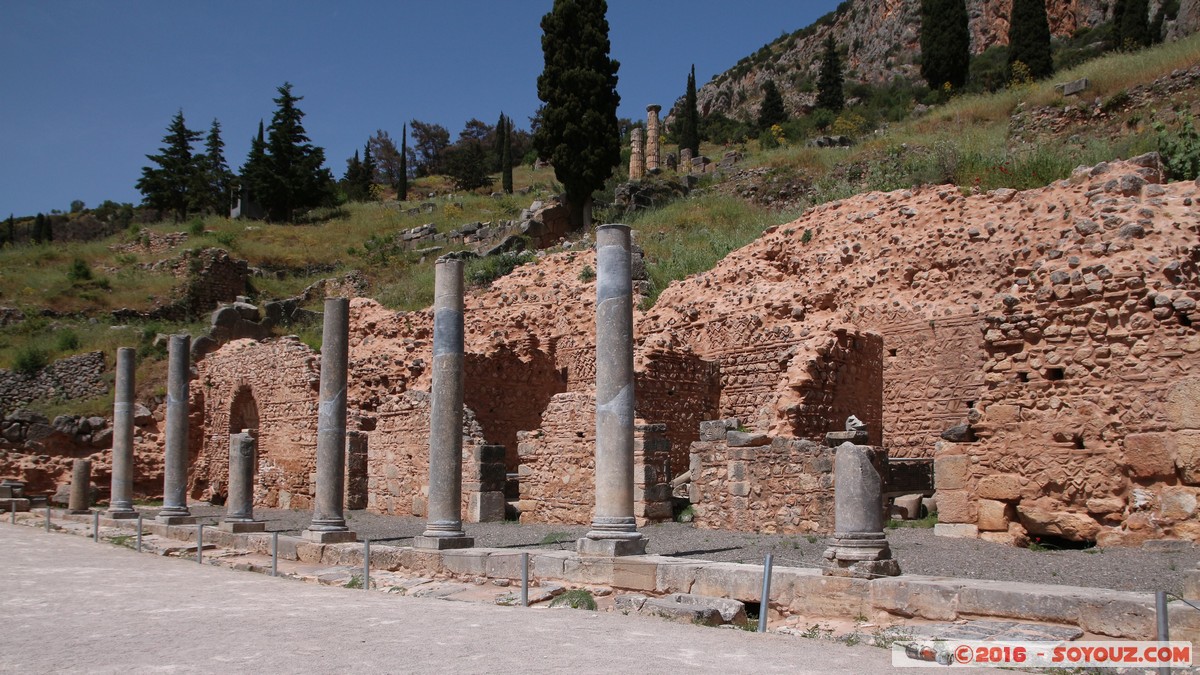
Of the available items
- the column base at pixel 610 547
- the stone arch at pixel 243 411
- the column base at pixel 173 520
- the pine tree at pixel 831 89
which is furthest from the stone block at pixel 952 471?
the pine tree at pixel 831 89

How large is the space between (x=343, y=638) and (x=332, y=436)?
8.07m

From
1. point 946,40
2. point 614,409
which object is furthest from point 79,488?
point 946,40

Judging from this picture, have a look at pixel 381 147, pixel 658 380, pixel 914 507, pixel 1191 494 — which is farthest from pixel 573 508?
pixel 381 147

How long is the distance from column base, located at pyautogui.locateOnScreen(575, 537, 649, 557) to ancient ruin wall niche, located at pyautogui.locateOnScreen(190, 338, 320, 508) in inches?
577

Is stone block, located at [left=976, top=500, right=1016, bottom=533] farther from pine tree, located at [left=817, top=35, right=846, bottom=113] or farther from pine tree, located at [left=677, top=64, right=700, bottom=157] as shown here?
pine tree, located at [left=817, top=35, right=846, bottom=113]

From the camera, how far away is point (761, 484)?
14227mm

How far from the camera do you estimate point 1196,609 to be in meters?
6.41

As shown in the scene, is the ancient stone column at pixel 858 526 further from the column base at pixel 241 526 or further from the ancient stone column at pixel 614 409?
the column base at pixel 241 526

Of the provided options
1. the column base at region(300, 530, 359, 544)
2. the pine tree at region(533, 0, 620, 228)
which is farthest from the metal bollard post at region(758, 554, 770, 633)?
the pine tree at region(533, 0, 620, 228)

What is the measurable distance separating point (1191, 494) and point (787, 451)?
5.01m

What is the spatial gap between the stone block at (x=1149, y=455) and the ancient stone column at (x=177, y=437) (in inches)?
673

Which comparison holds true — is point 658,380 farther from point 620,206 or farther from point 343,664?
point 620,206

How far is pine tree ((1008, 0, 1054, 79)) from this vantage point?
4359cm

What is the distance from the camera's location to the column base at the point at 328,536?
568 inches
